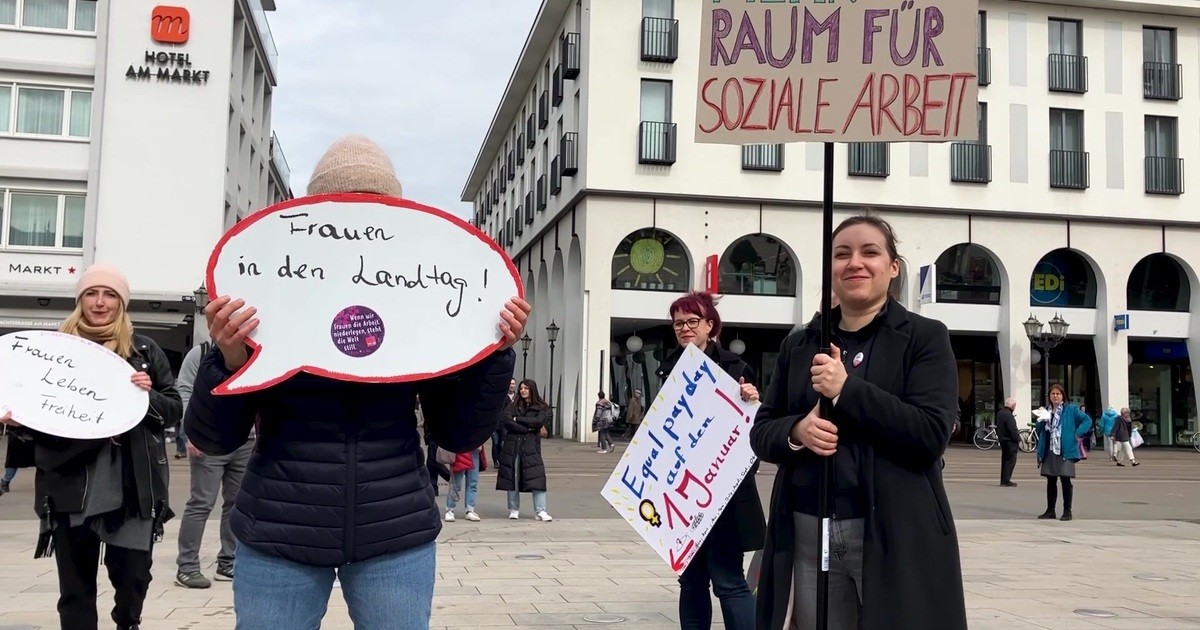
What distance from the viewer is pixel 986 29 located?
113ft

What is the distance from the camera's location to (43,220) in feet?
104

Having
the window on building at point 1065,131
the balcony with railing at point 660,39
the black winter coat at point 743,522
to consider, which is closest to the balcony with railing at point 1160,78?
the window on building at point 1065,131

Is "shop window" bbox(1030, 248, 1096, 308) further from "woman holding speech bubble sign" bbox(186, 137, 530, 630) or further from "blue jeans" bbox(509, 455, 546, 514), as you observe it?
"woman holding speech bubble sign" bbox(186, 137, 530, 630)

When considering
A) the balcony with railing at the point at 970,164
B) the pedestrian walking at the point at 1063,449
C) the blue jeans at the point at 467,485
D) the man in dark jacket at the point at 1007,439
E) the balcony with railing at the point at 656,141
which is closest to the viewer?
the blue jeans at the point at 467,485

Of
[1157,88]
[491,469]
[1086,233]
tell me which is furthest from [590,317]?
[1157,88]

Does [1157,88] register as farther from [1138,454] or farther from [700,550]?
[700,550]

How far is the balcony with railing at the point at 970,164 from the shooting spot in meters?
33.6

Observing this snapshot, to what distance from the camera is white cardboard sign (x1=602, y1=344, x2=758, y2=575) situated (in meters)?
4.99

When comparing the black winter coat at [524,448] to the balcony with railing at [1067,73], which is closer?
the black winter coat at [524,448]

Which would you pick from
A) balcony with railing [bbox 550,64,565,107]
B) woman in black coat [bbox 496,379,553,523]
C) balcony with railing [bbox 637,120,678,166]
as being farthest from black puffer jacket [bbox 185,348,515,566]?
balcony with railing [bbox 550,64,565,107]

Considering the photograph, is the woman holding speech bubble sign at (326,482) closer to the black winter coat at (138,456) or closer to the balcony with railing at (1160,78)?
the black winter coat at (138,456)

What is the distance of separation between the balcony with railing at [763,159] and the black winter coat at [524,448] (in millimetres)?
20857

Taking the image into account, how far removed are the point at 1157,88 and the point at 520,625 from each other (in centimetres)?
3533

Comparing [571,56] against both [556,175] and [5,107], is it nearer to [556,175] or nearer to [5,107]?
[556,175]
